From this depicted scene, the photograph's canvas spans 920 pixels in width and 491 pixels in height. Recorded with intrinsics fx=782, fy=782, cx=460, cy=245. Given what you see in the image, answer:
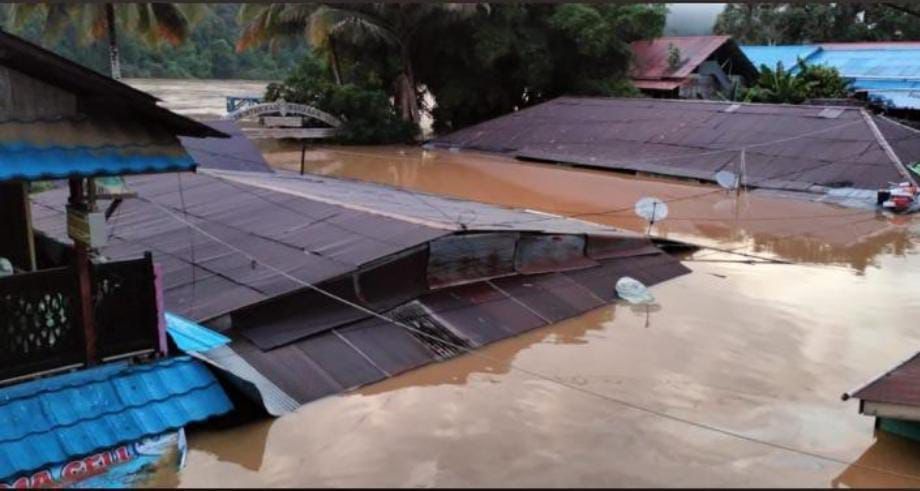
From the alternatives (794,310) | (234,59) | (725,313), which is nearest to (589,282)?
(725,313)

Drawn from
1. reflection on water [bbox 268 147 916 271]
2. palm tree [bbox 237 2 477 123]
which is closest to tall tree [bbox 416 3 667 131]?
palm tree [bbox 237 2 477 123]

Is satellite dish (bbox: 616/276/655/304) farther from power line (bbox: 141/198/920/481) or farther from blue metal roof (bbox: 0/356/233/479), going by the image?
blue metal roof (bbox: 0/356/233/479)

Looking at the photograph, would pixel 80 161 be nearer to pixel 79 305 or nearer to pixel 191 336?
pixel 79 305

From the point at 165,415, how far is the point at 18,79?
308cm

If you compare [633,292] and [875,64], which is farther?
[875,64]

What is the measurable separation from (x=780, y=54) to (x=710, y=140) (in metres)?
17.6

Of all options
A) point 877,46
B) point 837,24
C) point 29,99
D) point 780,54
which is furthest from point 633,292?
Answer: point 837,24

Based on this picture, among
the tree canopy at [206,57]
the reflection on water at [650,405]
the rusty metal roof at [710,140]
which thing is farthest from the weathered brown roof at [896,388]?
the tree canopy at [206,57]

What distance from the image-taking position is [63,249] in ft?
27.0

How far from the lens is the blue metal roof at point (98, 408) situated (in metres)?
6.29

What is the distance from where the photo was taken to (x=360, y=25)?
103 feet

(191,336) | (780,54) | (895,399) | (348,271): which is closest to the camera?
(895,399)

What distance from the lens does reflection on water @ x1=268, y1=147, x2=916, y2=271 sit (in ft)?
55.2

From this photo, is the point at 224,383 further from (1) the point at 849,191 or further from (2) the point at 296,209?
(1) the point at 849,191
